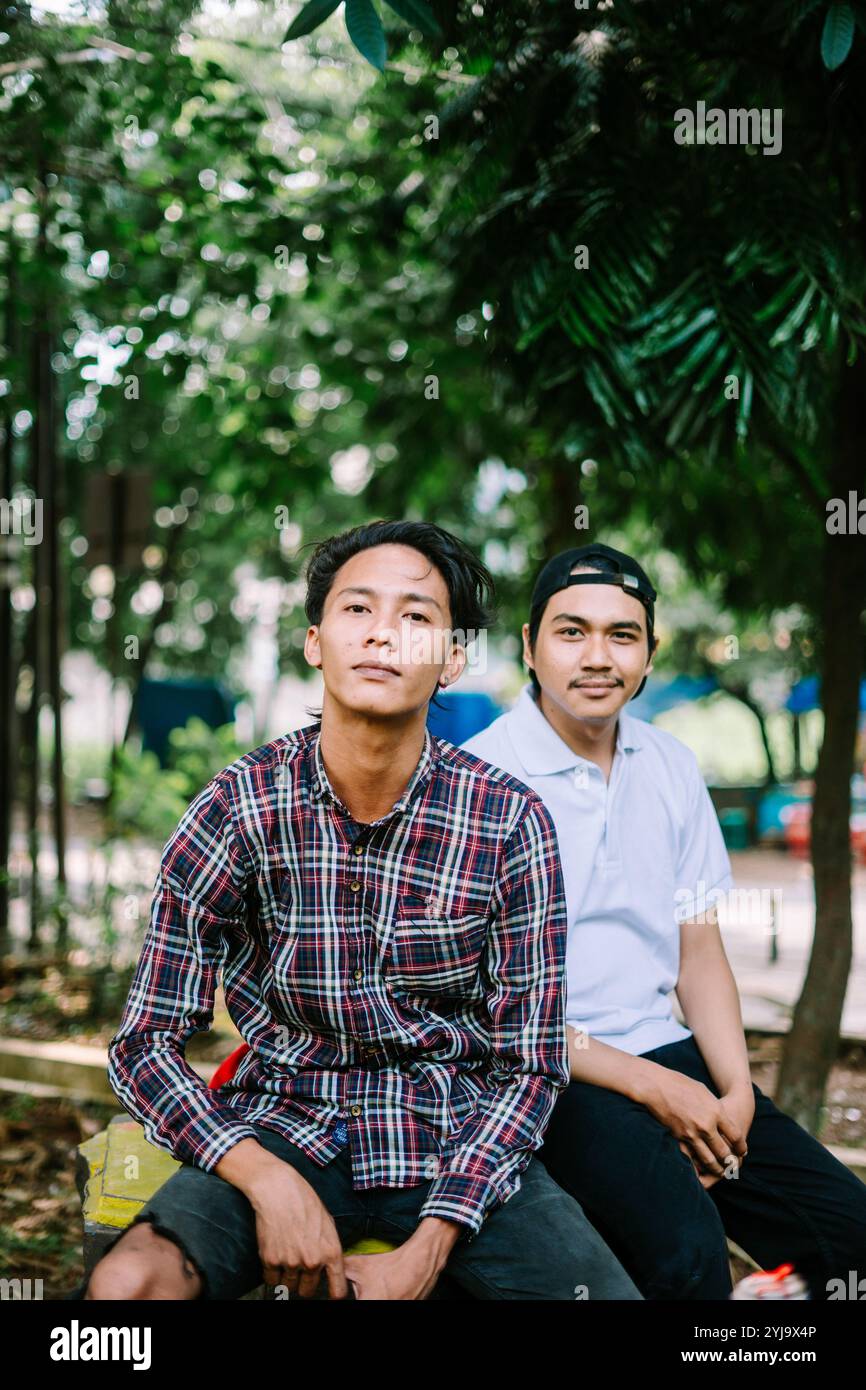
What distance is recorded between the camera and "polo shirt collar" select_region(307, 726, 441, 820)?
2.34 metres

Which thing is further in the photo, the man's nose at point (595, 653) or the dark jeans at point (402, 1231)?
the man's nose at point (595, 653)

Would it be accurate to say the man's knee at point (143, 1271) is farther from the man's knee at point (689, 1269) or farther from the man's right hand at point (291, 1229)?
the man's knee at point (689, 1269)

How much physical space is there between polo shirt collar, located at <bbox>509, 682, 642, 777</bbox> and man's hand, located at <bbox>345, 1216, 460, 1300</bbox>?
109 cm

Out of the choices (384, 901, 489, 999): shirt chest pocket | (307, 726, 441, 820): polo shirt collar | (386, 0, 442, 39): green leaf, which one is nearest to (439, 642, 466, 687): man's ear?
(307, 726, 441, 820): polo shirt collar

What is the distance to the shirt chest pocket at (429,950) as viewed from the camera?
7.50ft

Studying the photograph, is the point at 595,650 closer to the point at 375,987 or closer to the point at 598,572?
the point at 598,572

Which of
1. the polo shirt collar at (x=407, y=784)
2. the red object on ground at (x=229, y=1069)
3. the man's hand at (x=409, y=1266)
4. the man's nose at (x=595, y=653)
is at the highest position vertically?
the man's nose at (x=595, y=653)

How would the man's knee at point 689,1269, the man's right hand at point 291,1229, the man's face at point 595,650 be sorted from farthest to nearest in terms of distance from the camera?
the man's face at point 595,650
the man's knee at point 689,1269
the man's right hand at point 291,1229

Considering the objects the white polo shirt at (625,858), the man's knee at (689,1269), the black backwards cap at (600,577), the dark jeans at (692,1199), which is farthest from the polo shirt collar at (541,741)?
the man's knee at (689,1269)

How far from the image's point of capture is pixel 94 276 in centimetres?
591

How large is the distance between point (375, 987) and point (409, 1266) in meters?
0.48

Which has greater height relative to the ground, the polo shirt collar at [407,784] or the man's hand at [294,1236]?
the polo shirt collar at [407,784]

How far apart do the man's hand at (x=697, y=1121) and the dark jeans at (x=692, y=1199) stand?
3 cm

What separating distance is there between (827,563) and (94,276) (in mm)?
3785
